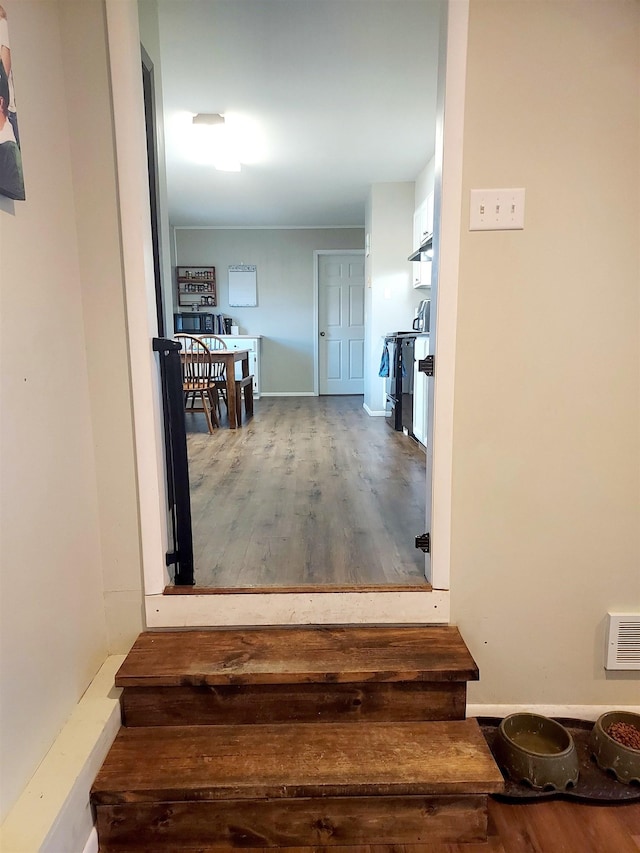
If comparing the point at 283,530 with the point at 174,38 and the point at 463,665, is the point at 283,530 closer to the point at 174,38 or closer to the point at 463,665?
the point at 463,665

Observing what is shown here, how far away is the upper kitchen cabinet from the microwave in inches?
→ 125

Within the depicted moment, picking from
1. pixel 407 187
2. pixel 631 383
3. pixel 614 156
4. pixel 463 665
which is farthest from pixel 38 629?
pixel 407 187

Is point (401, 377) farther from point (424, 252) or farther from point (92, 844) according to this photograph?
point (92, 844)

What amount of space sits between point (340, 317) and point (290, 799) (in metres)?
6.78

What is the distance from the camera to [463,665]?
1.40 meters

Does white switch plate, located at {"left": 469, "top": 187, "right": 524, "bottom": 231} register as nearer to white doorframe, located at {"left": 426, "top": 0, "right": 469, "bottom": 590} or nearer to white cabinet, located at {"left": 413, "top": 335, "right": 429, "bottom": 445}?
white doorframe, located at {"left": 426, "top": 0, "right": 469, "bottom": 590}

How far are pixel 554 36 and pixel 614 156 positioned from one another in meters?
0.34

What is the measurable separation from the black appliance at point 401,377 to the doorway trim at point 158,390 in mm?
2702

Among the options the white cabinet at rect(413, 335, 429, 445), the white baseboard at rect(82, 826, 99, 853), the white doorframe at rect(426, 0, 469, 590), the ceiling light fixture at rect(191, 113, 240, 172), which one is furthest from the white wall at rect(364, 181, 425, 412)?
the white baseboard at rect(82, 826, 99, 853)

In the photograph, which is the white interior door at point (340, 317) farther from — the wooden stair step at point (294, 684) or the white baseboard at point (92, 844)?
the white baseboard at point (92, 844)

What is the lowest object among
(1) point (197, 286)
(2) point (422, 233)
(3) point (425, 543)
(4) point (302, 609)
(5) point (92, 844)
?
(5) point (92, 844)

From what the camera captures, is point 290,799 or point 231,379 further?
point 231,379

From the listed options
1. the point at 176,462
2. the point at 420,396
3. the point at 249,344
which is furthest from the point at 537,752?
the point at 249,344

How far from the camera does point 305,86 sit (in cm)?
306
